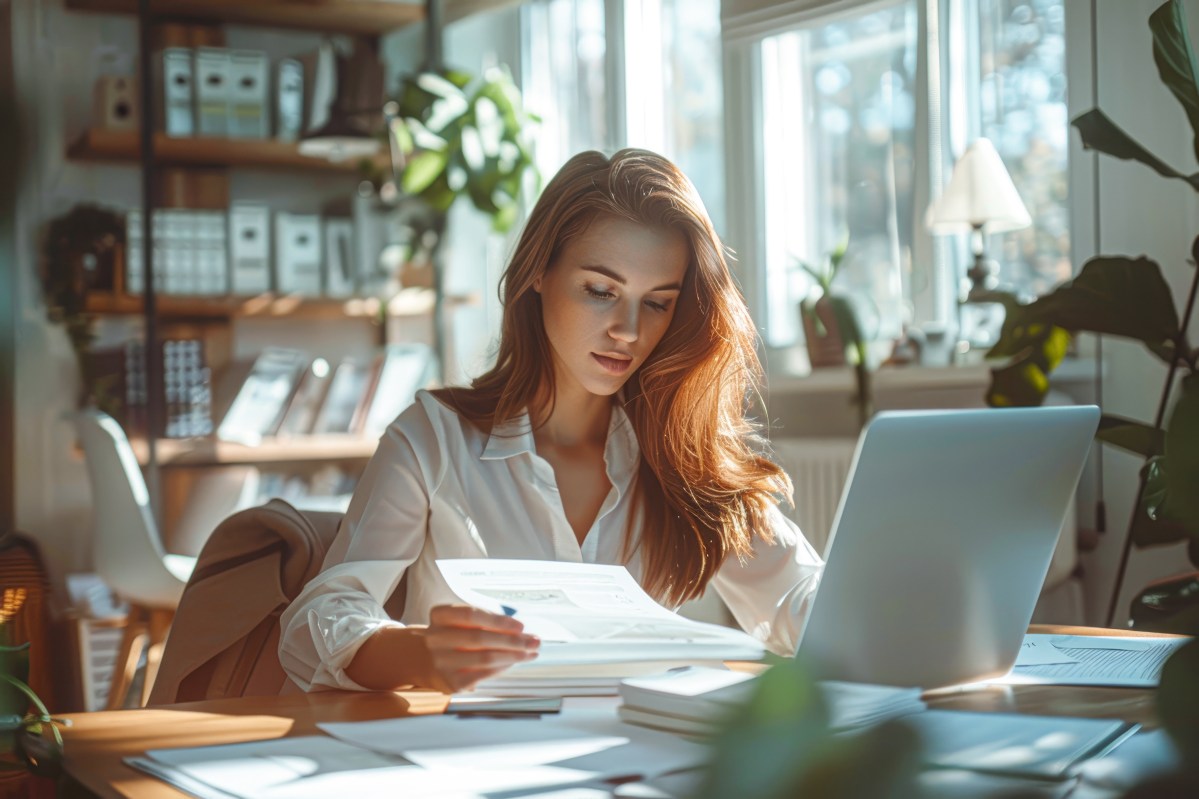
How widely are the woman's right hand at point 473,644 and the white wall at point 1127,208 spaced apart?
2153 mm

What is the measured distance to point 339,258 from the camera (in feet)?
15.1

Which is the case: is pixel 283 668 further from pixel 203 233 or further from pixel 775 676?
pixel 203 233

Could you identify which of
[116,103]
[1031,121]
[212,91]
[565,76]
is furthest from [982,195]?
[116,103]

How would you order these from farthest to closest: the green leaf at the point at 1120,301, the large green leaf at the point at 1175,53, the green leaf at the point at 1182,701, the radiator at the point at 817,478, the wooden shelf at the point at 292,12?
1. the wooden shelf at the point at 292,12
2. the radiator at the point at 817,478
3. the green leaf at the point at 1120,301
4. the large green leaf at the point at 1175,53
5. the green leaf at the point at 1182,701

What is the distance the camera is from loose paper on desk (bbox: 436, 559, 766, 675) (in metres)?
0.92

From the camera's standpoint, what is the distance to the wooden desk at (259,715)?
A: 0.81 metres

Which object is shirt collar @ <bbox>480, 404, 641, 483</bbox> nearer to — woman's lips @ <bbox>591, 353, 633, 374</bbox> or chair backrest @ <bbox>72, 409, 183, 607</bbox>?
woman's lips @ <bbox>591, 353, 633, 374</bbox>

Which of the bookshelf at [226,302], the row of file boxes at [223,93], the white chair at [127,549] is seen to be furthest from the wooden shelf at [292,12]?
the white chair at [127,549]

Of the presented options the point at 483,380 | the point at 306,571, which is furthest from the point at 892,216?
the point at 306,571

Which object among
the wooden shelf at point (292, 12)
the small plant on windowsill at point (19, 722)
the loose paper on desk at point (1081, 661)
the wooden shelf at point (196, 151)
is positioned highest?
the wooden shelf at point (292, 12)

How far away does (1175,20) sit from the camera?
2010mm

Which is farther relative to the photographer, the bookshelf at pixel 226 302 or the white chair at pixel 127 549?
the bookshelf at pixel 226 302

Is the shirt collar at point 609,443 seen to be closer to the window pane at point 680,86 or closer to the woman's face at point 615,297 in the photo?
the woman's face at point 615,297

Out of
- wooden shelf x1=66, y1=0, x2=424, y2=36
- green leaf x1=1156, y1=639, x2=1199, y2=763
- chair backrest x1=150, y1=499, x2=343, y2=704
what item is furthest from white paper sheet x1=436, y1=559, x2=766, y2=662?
wooden shelf x1=66, y1=0, x2=424, y2=36
